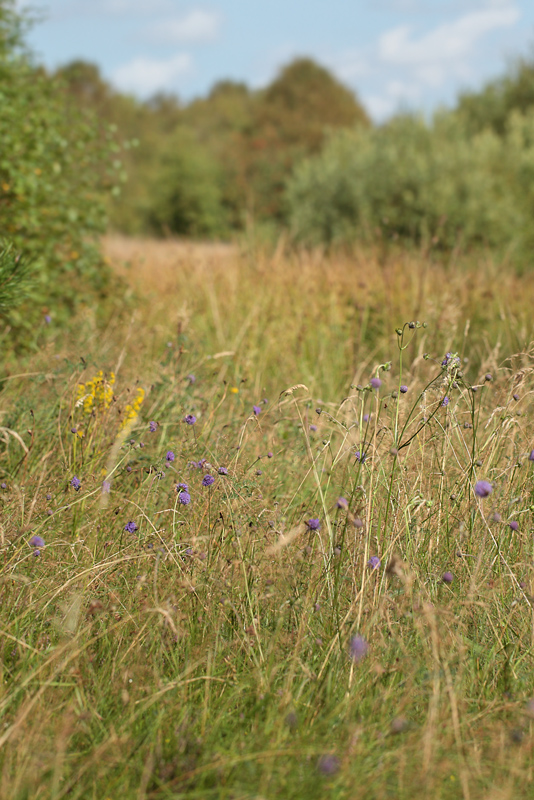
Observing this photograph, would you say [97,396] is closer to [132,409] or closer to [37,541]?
[132,409]

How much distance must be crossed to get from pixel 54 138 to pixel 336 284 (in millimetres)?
2503

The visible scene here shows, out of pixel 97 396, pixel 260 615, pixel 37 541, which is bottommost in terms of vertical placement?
pixel 260 615

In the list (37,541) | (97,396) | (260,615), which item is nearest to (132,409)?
(97,396)

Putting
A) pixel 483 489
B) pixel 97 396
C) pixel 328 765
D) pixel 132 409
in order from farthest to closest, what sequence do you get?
pixel 132 409, pixel 97 396, pixel 483 489, pixel 328 765

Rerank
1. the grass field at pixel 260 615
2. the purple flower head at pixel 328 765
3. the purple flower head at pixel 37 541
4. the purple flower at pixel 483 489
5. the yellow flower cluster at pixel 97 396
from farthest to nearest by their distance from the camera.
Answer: the yellow flower cluster at pixel 97 396
the purple flower head at pixel 37 541
the purple flower at pixel 483 489
the grass field at pixel 260 615
the purple flower head at pixel 328 765

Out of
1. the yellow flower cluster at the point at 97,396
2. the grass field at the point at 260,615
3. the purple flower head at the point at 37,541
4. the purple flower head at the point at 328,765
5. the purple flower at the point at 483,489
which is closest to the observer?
the purple flower head at the point at 328,765

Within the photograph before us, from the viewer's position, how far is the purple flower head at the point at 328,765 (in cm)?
132

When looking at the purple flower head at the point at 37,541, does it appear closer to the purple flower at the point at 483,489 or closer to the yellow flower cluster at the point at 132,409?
the yellow flower cluster at the point at 132,409

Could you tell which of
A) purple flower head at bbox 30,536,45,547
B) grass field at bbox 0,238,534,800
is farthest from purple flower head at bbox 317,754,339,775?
purple flower head at bbox 30,536,45,547

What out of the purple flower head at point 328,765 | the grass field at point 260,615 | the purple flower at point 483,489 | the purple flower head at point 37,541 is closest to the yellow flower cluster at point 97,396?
the grass field at point 260,615

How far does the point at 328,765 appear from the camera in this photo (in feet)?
4.33

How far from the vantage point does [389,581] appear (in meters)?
2.11

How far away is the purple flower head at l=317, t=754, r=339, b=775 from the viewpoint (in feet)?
4.32

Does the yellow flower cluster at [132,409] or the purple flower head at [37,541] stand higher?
the yellow flower cluster at [132,409]
